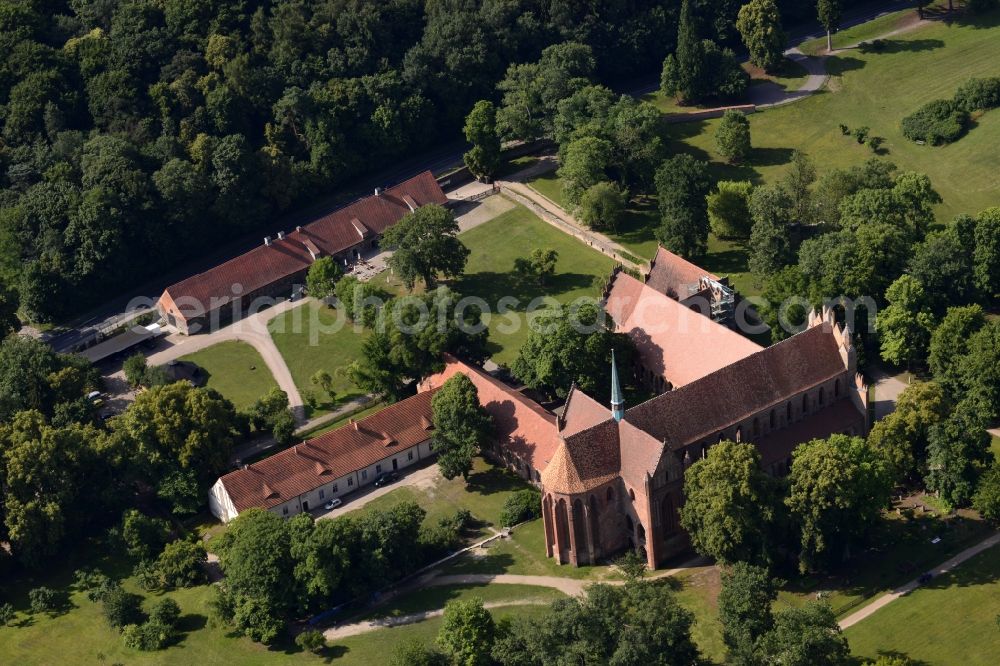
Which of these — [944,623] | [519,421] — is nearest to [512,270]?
[519,421]

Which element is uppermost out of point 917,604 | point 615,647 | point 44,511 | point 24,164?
point 24,164

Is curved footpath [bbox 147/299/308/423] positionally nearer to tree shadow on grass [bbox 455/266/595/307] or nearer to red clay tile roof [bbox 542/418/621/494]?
tree shadow on grass [bbox 455/266/595/307]

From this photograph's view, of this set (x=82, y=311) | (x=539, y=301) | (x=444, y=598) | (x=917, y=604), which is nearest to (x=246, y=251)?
Result: (x=82, y=311)

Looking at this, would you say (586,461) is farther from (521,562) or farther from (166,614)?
(166,614)

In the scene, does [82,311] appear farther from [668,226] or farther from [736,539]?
[736,539]

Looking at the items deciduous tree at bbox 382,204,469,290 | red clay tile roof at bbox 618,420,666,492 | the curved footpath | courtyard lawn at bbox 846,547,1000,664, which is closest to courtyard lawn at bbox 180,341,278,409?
the curved footpath
